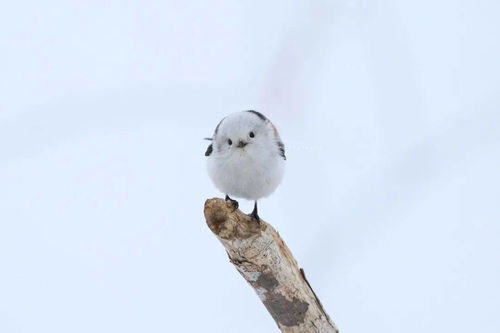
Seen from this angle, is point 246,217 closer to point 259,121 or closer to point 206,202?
point 206,202

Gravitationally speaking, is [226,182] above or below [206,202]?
above

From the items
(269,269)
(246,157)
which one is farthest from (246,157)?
(269,269)

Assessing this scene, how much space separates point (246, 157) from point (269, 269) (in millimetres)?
630

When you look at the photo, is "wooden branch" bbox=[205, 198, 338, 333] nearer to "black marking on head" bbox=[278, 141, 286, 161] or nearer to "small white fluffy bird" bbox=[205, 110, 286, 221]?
"small white fluffy bird" bbox=[205, 110, 286, 221]

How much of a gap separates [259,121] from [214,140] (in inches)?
9.5

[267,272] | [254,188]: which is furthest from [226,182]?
[267,272]

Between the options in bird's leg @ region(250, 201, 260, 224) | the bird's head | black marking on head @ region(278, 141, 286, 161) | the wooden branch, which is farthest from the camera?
black marking on head @ region(278, 141, 286, 161)

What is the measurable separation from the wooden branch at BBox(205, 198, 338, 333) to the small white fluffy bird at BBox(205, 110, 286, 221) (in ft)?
1.18

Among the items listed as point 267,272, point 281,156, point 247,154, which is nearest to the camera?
point 267,272

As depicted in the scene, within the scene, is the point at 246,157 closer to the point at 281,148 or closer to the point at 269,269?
the point at 281,148

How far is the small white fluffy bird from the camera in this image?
264 cm

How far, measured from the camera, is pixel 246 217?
228cm

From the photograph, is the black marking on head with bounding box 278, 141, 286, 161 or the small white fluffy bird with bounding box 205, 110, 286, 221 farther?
the black marking on head with bounding box 278, 141, 286, 161

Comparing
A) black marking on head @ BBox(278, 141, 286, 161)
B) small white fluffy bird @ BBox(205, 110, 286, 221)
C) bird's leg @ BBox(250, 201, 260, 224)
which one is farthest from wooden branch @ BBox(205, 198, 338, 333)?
black marking on head @ BBox(278, 141, 286, 161)
